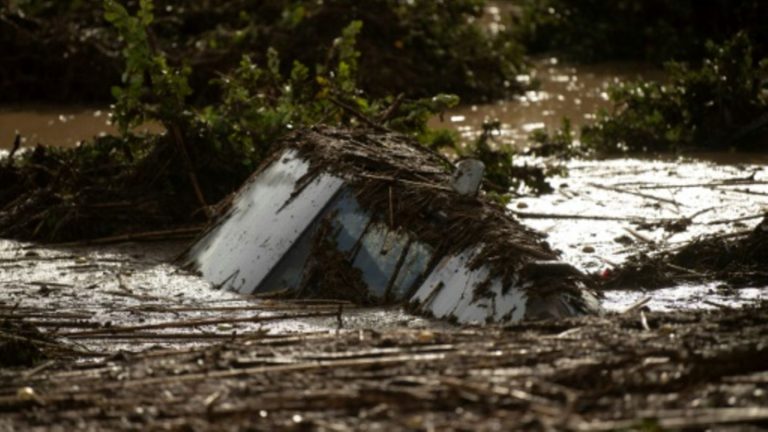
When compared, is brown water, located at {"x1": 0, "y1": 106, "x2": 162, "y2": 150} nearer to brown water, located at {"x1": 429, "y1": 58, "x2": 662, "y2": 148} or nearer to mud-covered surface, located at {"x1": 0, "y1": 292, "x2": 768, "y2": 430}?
brown water, located at {"x1": 429, "y1": 58, "x2": 662, "y2": 148}

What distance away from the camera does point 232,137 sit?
9633mm

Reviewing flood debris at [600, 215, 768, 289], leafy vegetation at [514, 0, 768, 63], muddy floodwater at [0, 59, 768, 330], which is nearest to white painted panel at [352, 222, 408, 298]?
muddy floodwater at [0, 59, 768, 330]

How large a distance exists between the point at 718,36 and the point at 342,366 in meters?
12.0

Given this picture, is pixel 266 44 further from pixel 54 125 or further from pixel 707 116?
pixel 707 116

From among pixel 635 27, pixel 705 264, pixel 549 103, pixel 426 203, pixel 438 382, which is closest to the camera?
pixel 438 382

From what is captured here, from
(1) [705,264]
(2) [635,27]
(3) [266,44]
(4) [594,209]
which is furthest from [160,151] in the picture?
(2) [635,27]

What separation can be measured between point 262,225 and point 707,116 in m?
5.47

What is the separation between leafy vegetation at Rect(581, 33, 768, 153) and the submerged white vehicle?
4373 mm

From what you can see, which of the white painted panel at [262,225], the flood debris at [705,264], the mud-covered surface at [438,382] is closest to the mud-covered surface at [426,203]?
the white painted panel at [262,225]

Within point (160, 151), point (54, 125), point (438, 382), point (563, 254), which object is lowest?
point (438, 382)

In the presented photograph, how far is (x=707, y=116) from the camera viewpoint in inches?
475

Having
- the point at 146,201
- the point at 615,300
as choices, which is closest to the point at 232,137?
the point at 146,201

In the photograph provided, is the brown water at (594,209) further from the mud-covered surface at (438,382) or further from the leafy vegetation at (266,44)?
the mud-covered surface at (438,382)

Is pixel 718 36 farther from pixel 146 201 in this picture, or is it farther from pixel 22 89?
pixel 146 201
